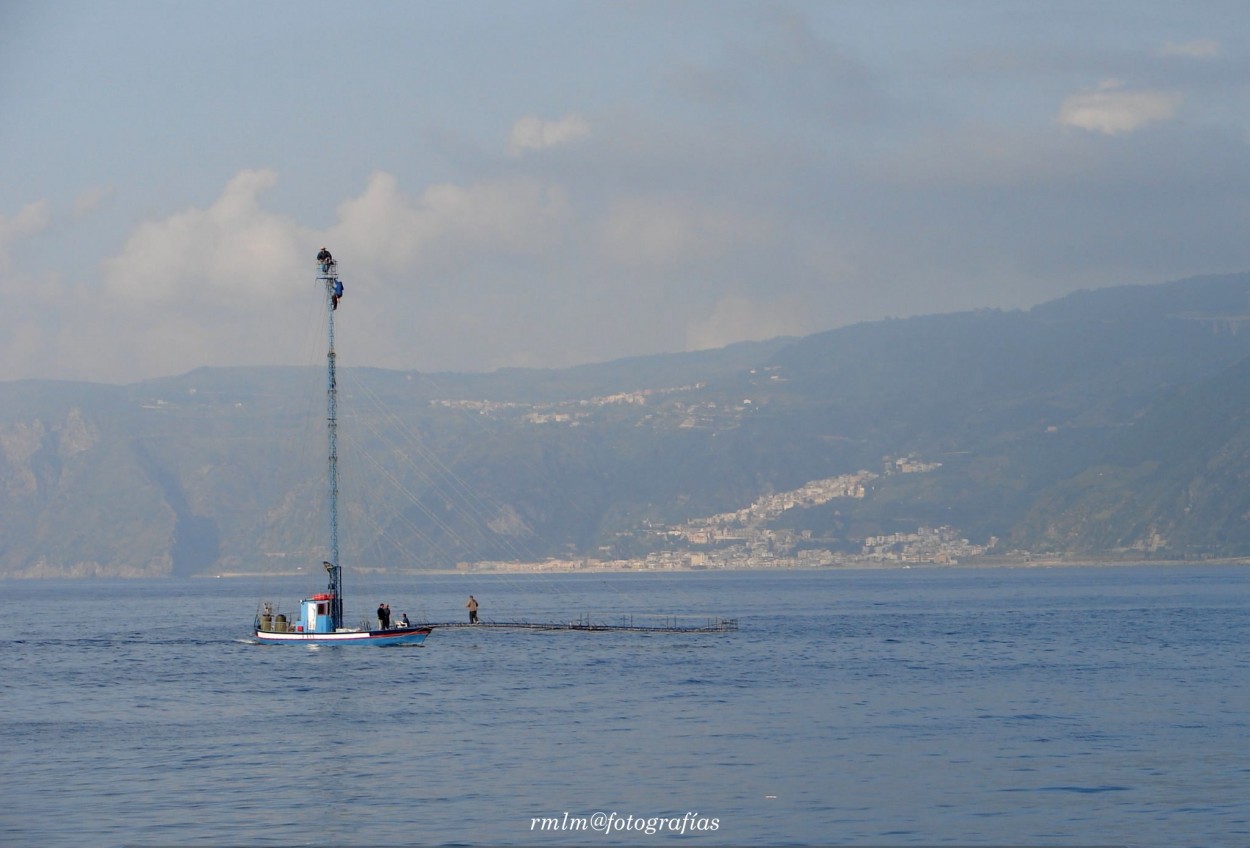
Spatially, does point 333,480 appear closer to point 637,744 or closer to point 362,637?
point 362,637

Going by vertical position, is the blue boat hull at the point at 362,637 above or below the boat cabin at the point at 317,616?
below

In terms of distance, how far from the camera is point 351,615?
615 ft

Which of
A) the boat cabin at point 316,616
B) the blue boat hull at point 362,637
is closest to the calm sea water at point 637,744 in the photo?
the blue boat hull at point 362,637

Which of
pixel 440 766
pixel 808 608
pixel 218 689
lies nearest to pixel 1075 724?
pixel 440 766

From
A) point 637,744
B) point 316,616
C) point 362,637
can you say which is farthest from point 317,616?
point 637,744

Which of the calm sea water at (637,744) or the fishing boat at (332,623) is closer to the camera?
the calm sea water at (637,744)

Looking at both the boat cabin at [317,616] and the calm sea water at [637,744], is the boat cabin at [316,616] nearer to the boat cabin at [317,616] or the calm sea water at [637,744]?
the boat cabin at [317,616]

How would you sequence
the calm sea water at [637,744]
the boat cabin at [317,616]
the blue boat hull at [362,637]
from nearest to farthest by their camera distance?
the calm sea water at [637,744]
the blue boat hull at [362,637]
the boat cabin at [317,616]

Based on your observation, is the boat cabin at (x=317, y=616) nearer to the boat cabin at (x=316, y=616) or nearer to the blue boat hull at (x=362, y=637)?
the boat cabin at (x=316, y=616)

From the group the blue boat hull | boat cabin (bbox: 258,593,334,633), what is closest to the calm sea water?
the blue boat hull

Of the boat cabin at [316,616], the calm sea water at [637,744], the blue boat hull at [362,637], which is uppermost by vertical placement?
the boat cabin at [316,616]

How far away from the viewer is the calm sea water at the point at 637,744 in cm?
4169

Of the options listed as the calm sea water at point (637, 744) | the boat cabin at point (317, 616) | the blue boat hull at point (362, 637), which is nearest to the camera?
the calm sea water at point (637, 744)

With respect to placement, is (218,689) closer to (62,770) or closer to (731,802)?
(62,770)
